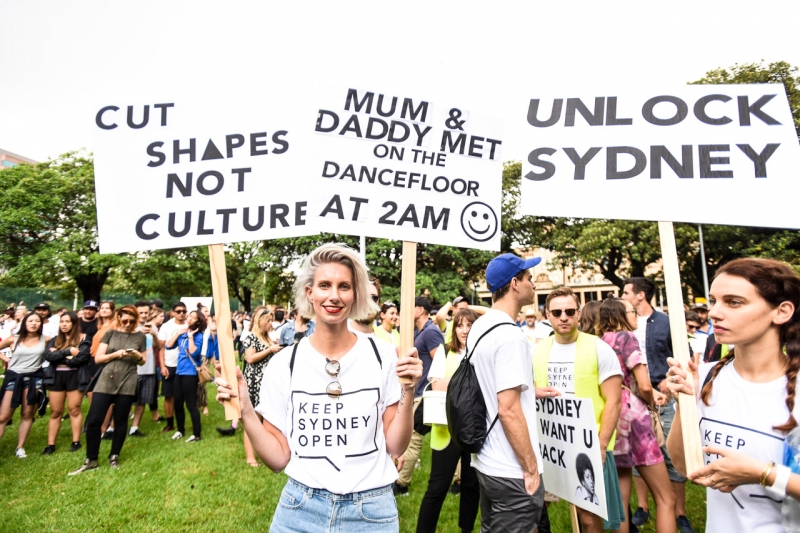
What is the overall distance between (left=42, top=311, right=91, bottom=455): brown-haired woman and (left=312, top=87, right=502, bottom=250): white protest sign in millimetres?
6272

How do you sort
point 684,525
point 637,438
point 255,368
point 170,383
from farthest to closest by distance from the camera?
point 170,383 → point 255,368 → point 684,525 → point 637,438

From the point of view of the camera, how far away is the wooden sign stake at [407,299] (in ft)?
8.71

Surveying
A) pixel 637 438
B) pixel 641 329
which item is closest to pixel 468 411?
pixel 637 438

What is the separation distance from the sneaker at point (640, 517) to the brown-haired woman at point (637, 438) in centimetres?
70

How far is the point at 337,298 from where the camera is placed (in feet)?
7.90

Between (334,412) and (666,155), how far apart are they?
2.38m

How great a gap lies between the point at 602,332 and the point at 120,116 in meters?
4.42

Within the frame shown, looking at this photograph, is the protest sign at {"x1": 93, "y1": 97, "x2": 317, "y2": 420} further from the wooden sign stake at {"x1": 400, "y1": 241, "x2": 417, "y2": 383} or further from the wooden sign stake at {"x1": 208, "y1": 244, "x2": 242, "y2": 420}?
the wooden sign stake at {"x1": 400, "y1": 241, "x2": 417, "y2": 383}

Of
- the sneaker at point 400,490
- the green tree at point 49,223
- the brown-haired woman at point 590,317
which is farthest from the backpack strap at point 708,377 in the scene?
the green tree at point 49,223

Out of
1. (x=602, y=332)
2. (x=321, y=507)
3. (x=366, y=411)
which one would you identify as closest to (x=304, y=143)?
(x=366, y=411)

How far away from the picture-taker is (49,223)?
3297 cm

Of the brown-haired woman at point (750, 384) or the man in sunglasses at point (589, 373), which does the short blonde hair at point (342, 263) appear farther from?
the man in sunglasses at point (589, 373)

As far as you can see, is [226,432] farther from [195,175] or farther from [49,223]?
[49,223]

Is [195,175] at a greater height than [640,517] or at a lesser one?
greater
